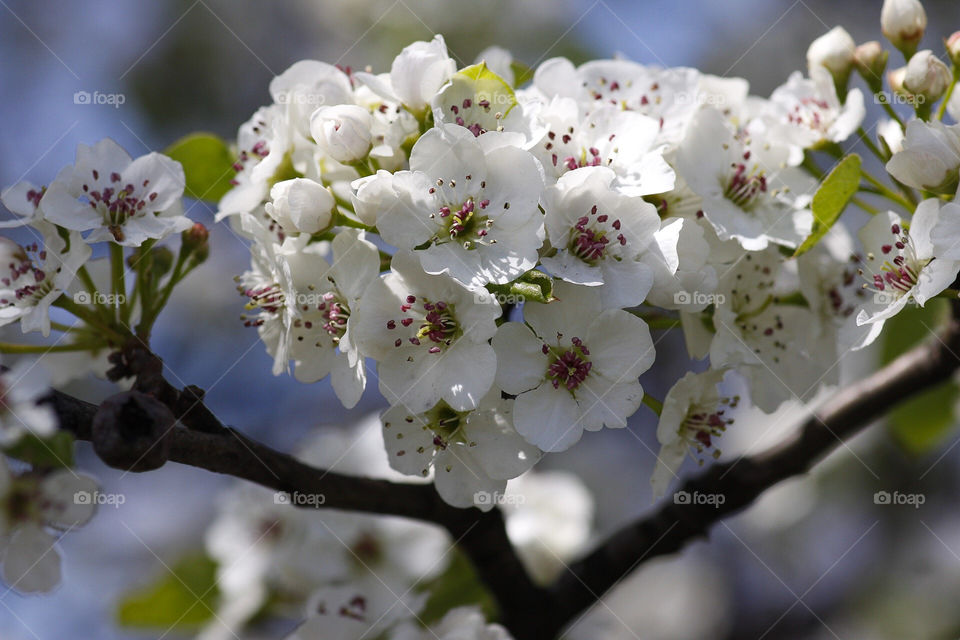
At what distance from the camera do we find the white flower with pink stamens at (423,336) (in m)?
1.64

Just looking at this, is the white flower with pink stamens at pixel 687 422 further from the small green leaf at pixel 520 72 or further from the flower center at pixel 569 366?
the small green leaf at pixel 520 72

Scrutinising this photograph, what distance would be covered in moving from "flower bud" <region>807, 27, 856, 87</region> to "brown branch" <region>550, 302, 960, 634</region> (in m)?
0.69

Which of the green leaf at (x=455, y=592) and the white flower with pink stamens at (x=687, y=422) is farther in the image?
the green leaf at (x=455, y=592)

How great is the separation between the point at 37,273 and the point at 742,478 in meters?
1.71

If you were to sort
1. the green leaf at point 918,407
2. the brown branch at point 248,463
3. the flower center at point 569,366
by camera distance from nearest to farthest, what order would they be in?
the brown branch at point 248,463, the flower center at point 569,366, the green leaf at point 918,407

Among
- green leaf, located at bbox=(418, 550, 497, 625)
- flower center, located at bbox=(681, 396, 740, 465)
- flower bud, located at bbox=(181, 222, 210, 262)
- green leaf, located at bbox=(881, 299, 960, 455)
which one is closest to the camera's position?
flower center, located at bbox=(681, 396, 740, 465)

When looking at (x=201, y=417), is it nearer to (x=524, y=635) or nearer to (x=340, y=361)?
(x=340, y=361)

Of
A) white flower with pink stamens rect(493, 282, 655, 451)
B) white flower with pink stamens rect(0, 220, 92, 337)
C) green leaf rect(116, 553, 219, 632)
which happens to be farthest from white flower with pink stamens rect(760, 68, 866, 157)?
green leaf rect(116, 553, 219, 632)

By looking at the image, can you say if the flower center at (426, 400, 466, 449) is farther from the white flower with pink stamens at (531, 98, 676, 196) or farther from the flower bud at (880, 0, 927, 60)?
the flower bud at (880, 0, 927, 60)

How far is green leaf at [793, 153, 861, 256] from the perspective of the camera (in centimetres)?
183

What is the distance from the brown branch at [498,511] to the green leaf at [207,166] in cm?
59
